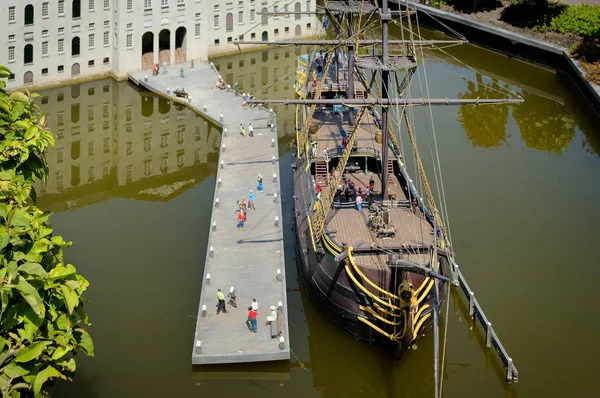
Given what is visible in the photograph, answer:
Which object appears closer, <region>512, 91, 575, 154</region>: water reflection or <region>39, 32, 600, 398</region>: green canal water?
<region>39, 32, 600, 398</region>: green canal water

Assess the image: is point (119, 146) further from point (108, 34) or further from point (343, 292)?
point (343, 292)

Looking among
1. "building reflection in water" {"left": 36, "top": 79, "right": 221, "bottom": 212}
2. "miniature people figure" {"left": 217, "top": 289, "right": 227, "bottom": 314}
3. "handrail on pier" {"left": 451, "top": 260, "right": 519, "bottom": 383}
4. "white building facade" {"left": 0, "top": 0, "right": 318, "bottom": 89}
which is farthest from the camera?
"white building facade" {"left": 0, "top": 0, "right": 318, "bottom": 89}

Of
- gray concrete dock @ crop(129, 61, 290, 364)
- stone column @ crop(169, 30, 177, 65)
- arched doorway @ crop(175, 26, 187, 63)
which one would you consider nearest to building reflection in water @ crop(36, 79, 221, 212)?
gray concrete dock @ crop(129, 61, 290, 364)

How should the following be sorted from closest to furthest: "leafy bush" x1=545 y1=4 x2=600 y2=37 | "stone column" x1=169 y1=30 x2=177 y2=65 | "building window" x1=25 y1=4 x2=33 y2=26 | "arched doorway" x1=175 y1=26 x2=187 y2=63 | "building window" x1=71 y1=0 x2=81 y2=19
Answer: "building window" x1=25 y1=4 x2=33 y2=26
"building window" x1=71 y1=0 x2=81 y2=19
"stone column" x1=169 y1=30 x2=177 y2=65
"arched doorway" x1=175 y1=26 x2=187 y2=63
"leafy bush" x1=545 y1=4 x2=600 y2=37

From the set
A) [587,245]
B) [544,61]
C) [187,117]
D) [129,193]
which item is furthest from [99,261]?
[544,61]

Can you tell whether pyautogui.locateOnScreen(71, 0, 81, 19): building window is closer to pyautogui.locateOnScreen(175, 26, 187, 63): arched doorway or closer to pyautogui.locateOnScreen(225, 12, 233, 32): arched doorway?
pyautogui.locateOnScreen(175, 26, 187, 63): arched doorway

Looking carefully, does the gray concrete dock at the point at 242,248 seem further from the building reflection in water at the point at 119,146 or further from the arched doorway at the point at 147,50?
the arched doorway at the point at 147,50

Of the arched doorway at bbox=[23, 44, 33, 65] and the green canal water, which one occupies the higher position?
the arched doorway at bbox=[23, 44, 33, 65]
